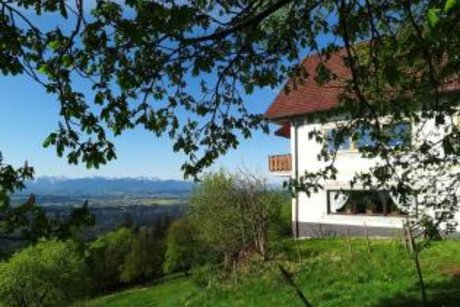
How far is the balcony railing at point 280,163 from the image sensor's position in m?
41.7

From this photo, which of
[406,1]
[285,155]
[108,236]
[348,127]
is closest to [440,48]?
[406,1]

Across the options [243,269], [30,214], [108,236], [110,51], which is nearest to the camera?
[30,214]

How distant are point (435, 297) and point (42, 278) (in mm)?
32811

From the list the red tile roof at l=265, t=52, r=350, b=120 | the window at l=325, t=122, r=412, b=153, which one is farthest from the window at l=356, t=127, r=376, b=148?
the red tile roof at l=265, t=52, r=350, b=120

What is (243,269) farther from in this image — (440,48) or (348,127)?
(440,48)

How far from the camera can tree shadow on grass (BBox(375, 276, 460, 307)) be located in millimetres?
16497

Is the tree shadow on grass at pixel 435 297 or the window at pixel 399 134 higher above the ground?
the window at pixel 399 134

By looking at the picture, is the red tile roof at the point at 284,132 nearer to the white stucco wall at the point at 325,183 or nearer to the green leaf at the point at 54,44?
the white stucco wall at the point at 325,183

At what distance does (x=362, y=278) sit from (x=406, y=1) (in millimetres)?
13620

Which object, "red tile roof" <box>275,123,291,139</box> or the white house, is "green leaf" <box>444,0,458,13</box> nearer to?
the white house

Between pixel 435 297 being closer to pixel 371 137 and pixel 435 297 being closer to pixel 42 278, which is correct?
pixel 371 137

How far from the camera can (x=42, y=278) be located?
44625 mm

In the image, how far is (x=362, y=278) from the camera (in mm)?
21672

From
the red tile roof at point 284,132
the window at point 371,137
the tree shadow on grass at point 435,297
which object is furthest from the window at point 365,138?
the red tile roof at point 284,132
